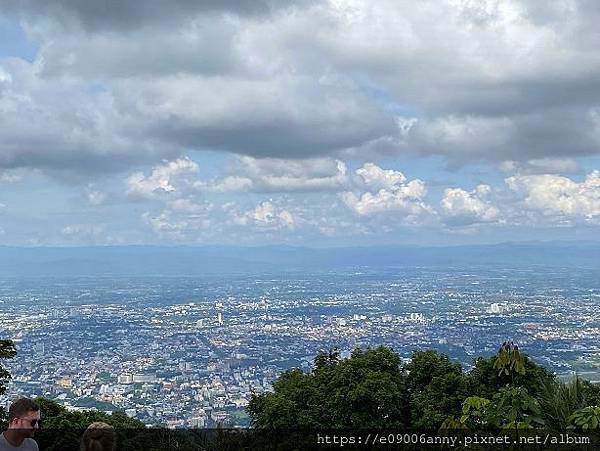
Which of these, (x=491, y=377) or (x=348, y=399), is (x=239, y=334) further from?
(x=491, y=377)

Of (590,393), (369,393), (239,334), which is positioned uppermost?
(590,393)

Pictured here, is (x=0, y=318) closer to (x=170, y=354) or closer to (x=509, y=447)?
(x=170, y=354)

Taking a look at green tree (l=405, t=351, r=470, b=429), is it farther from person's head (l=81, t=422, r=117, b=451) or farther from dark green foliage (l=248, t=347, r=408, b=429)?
person's head (l=81, t=422, r=117, b=451)

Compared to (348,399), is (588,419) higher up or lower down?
higher up

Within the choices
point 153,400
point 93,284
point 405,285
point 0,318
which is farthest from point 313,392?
point 93,284

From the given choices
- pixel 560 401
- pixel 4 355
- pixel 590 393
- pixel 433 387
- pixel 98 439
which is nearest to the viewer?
pixel 98 439

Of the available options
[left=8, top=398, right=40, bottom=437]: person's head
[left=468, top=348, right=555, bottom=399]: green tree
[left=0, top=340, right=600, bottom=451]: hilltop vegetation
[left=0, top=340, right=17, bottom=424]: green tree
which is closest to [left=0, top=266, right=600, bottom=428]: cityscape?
[left=468, top=348, right=555, bottom=399]: green tree

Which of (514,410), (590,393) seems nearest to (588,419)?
(514,410)
